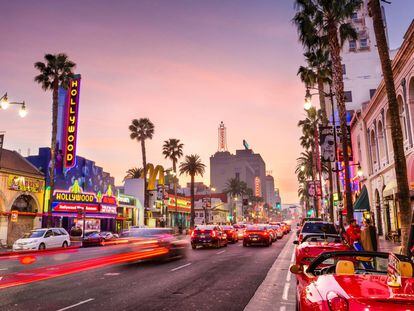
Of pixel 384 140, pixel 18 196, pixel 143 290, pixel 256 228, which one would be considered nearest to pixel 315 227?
pixel 143 290

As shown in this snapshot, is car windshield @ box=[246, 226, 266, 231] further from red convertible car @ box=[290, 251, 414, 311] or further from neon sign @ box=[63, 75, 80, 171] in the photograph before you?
red convertible car @ box=[290, 251, 414, 311]

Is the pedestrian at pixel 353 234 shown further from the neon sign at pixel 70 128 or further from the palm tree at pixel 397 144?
the neon sign at pixel 70 128

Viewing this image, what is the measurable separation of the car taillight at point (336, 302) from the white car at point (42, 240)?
2748 cm

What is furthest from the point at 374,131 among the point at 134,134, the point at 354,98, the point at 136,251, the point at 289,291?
the point at 134,134

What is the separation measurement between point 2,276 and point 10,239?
21.9m

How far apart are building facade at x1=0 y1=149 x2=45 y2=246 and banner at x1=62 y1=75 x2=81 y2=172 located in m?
3.27

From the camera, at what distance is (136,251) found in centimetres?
1848

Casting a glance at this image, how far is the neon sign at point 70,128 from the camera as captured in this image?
4034 cm

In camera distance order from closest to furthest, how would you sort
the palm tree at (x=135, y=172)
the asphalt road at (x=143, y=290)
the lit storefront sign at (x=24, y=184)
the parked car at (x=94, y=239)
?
1. the asphalt road at (x=143, y=290)
2. the lit storefront sign at (x=24, y=184)
3. the parked car at (x=94, y=239)
4. the palm tree at (x=135, y=172)

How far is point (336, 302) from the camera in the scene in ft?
11.0

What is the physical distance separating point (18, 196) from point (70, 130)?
8886mm

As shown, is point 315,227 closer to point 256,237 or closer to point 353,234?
point 353,234

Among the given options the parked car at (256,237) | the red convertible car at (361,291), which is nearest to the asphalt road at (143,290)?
the red convertible car at (361,291)

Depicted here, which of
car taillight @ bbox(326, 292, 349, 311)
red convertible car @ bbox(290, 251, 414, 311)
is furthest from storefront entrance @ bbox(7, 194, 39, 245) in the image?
car taillight @ bbox(326, 292, 349, 311)
